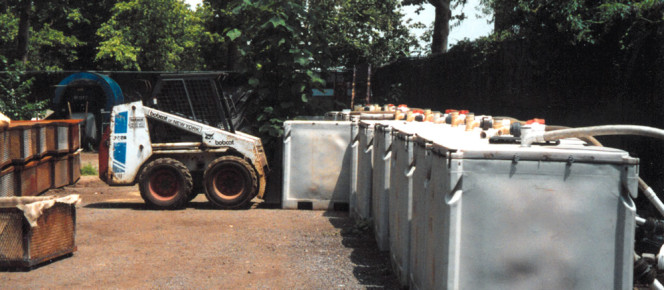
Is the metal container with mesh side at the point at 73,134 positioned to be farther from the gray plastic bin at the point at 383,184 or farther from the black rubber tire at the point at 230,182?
the gray plastic bin at the point at 383,184

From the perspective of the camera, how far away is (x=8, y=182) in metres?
11.1

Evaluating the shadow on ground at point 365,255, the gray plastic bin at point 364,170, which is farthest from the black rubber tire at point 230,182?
the gray plastic bin at point 364,170

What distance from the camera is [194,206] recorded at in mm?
12773

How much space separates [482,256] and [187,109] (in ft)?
29.1

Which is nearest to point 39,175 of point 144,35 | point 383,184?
point 383,184

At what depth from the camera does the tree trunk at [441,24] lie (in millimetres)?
26703

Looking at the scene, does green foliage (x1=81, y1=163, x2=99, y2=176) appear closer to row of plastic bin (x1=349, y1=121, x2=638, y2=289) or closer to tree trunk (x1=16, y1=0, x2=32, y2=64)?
tree trunk (x1=16, y1=0, x2=32, y2=64)

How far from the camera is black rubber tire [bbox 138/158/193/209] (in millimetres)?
12062

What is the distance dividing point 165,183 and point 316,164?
2392 millimetres

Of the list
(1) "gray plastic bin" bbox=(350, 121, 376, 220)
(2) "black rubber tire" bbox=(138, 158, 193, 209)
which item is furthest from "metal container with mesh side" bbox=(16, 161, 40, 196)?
(1) "gray plastic bin" bbox=(350, 121, 376, 220)

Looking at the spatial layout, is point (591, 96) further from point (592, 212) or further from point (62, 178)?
point (62, 178)

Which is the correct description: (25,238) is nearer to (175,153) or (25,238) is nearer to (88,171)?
(175,153)

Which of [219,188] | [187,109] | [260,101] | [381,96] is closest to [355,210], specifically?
[219,188]

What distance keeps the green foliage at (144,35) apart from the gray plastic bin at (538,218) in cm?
2898
